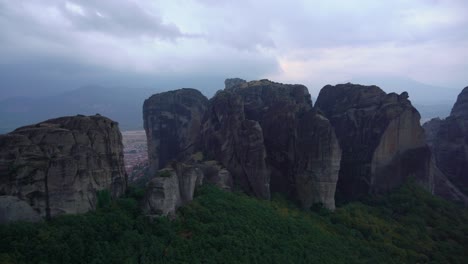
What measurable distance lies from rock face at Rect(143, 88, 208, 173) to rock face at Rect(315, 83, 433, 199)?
17858 millimetres

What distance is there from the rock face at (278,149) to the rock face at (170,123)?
1045 cm

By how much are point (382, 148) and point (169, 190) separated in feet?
68.6

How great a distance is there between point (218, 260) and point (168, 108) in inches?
1168

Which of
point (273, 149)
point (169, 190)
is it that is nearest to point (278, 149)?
point (273, 149)

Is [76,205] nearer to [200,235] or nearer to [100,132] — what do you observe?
[100,132]

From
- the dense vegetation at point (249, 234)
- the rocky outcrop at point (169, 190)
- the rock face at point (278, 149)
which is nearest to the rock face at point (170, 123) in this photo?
the rock face at point (278, 149)

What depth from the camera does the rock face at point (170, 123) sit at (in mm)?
45188

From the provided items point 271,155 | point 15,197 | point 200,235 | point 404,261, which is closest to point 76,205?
point 15,197

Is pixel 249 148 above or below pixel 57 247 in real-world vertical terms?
above

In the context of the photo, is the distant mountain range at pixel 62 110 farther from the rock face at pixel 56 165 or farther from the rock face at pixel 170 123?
the rock face at pixel 56 165

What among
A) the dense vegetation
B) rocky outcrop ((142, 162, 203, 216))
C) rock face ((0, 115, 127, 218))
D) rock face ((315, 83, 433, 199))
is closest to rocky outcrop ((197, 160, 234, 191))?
the dense vegetation

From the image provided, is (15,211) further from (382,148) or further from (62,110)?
(62,110)

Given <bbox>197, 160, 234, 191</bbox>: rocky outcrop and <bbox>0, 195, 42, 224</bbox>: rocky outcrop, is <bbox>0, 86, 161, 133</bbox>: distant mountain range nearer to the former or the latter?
<bbox>197, 160, 234, 191</bbox>: rocky outcrop

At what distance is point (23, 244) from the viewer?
1524 cm
